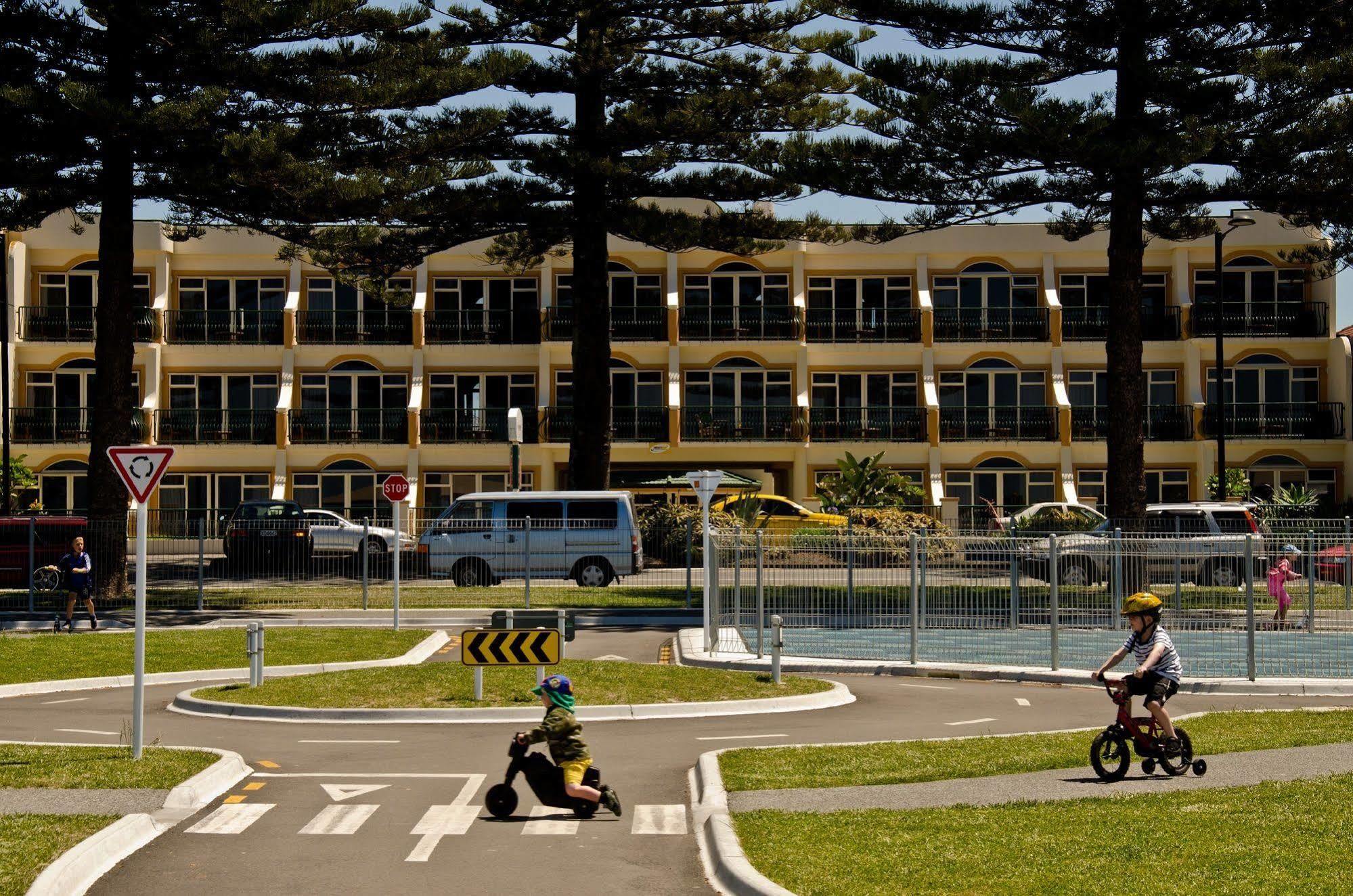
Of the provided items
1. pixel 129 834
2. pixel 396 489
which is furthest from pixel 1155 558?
pixel 129 834

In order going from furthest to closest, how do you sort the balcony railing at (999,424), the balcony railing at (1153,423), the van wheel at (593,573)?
the balcony railing at (999,424)
the balcony railing at (1153,423)
the van wheel at (593,573)

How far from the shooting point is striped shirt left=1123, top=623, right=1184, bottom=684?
42.2ft

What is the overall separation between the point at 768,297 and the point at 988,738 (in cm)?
4304

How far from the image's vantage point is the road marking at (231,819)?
11297 mm

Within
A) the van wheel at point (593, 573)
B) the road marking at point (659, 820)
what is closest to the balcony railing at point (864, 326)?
the van wheel at point (593, 573)

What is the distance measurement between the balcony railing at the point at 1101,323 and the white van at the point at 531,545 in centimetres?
2702

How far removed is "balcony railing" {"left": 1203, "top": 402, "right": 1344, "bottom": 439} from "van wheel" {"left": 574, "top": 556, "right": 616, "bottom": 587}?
1126 inches

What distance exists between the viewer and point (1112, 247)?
32.0 metres

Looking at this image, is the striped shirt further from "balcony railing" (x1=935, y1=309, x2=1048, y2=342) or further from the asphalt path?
"balcony railing" (x1=935, y1=309, x2=1048, y2=342)

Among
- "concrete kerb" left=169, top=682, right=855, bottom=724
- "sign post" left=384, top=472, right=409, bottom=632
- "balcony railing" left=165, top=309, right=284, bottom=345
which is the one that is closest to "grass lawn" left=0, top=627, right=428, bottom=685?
"sign post" left=384, top=472, right=409, bottom=632

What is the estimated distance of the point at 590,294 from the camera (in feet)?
128

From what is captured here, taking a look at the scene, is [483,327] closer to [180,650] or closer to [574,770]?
[180,650]

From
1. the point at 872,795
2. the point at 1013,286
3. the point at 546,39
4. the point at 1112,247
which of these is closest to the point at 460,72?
the point at 546,39

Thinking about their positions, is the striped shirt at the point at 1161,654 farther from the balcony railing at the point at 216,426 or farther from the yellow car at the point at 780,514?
the balcony railing at the point at 216,426
